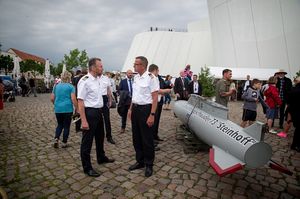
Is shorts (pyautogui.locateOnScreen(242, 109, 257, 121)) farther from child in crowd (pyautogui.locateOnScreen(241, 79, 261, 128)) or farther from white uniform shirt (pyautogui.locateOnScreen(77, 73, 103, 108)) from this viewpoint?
white uniform shirt (pyautogui.locateOnScreen(77, 73, 103, 108))

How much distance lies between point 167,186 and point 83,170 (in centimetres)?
175

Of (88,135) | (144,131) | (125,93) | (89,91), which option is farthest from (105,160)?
(125,93)

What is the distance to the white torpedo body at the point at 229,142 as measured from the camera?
3.23 metres

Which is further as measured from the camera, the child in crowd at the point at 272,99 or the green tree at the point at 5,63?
the green tree at the point at 5,63

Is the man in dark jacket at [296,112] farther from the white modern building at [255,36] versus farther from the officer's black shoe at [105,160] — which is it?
the white modern building at [255,36]

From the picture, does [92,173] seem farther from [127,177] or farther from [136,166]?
[136,166]

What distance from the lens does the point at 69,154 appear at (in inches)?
197

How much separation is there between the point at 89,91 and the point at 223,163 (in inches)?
105

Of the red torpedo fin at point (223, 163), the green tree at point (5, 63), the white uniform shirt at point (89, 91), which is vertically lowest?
the red torpedo fin at point (223, 163)

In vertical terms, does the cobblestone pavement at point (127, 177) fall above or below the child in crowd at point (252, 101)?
below

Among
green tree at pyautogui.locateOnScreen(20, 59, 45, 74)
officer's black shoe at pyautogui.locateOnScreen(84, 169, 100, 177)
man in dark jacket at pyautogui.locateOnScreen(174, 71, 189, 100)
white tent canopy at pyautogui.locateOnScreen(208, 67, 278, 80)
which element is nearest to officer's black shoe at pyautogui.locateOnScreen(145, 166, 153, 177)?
officer's black shoe at pyautogui.locateOnScreen(84, 169, 100, 177)

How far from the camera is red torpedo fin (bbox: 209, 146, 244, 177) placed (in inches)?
121

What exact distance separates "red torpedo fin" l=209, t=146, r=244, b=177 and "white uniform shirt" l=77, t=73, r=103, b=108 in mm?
2322

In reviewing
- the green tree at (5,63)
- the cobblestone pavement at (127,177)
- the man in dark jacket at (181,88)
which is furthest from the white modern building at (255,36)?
the green tree at (5,63)
